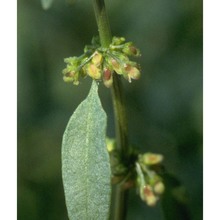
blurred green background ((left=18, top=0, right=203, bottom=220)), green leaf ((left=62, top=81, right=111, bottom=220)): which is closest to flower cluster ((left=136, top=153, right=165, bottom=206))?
green leaf ((left=62, top=81, right=111, bottom=220))

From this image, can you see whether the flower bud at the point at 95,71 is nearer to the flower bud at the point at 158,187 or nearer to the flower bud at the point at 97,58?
the flower bud at the point at 97,58

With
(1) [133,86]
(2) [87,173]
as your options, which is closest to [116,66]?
(2) [87,173]

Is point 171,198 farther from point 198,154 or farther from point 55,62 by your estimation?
point 55,62

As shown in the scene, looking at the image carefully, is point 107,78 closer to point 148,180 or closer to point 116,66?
point 116,66

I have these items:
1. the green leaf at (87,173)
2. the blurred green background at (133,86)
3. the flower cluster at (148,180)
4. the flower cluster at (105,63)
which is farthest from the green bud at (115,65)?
the blurred green background at (133,86)

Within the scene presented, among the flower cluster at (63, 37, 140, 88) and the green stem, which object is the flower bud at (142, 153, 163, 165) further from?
the flower cluster at (63, 37, 140, 88)

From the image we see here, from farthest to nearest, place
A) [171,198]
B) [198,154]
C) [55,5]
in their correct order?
1. [55,5]
2. [198,154]
3. [171,198]
